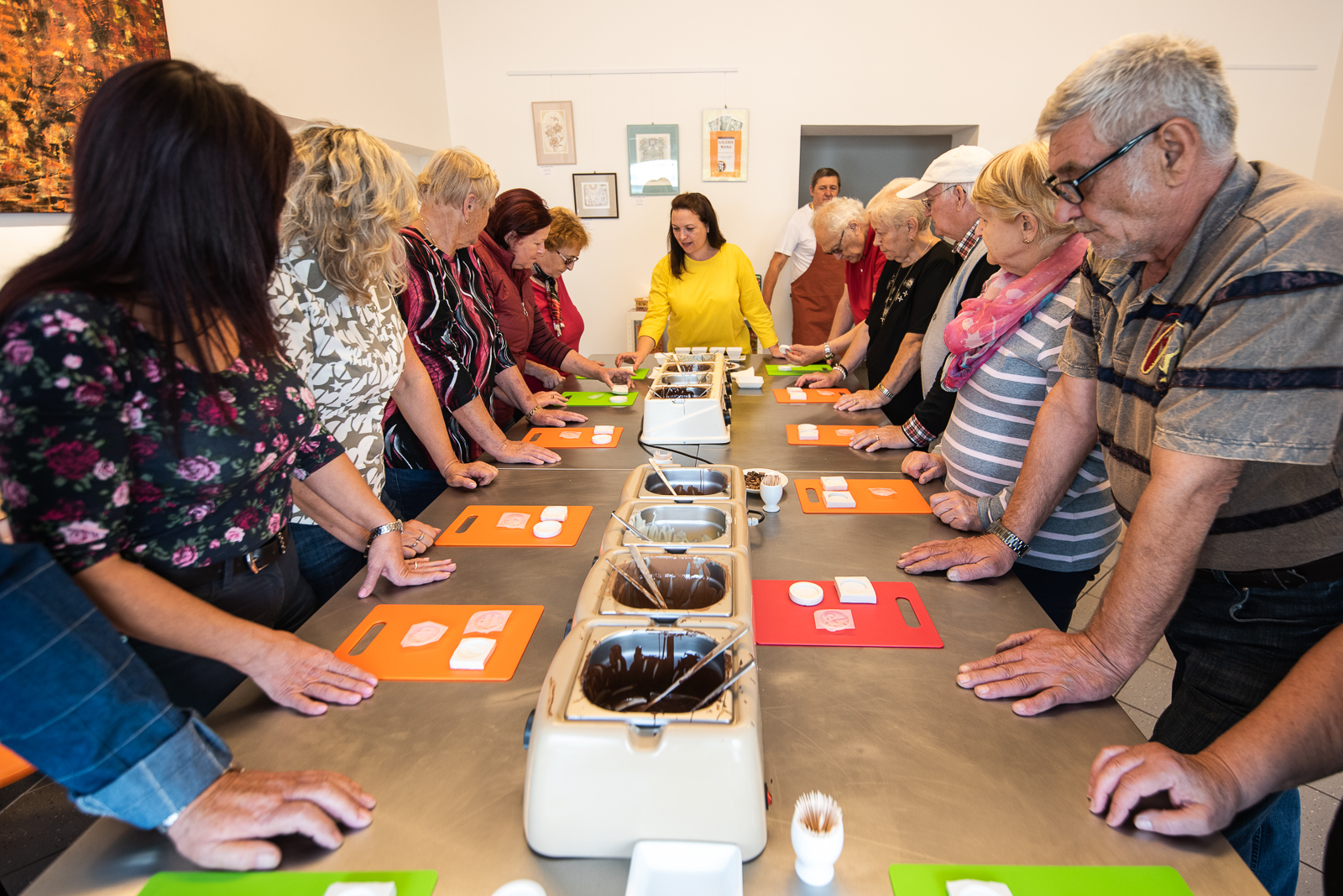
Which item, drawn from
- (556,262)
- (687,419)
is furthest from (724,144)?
(687,419)

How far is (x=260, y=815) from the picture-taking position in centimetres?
83

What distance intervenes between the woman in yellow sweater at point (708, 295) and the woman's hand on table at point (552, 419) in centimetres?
147

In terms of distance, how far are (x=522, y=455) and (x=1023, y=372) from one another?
4.61 feet

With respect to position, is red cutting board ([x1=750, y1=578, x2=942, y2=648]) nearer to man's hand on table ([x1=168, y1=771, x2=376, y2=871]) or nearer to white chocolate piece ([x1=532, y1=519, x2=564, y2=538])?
white chocolate piece ([x1=532, y1=519, x2=564, y2=538])

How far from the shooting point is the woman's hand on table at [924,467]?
1976mm

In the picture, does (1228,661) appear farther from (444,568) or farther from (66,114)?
(66,114)

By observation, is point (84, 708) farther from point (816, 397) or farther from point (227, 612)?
point (816, 397)

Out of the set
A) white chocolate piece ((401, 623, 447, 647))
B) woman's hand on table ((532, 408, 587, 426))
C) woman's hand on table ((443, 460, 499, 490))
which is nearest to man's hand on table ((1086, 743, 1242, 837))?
white chocolate piece ((401, 623, 447, 647))

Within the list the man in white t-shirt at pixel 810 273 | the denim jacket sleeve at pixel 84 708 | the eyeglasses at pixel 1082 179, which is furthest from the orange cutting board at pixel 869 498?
the man in white t-shirt at pixel 810 273

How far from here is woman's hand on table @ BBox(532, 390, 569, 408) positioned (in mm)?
2846

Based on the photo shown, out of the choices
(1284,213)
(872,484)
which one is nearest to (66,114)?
(872,484)

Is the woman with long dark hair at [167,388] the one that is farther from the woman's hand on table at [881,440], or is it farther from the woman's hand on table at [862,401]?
the woman's hand on table at [862,401]

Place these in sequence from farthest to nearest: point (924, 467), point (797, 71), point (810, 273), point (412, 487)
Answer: point (810, 273), point (797, 71), point (412, 487), point (924, 467)

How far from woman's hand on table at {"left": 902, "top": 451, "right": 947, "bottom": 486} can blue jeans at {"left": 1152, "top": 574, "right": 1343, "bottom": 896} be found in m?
0.78
